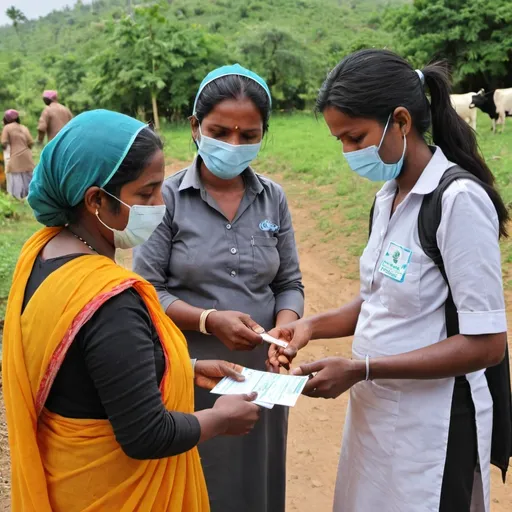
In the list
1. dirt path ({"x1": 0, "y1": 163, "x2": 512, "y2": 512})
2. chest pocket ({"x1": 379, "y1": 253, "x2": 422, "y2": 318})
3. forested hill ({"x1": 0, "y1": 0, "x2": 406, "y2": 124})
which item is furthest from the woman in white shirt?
forested hill ({"x1": 0, "y1": 0, "x2": 406, "y2": 124})

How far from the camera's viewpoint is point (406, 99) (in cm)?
172

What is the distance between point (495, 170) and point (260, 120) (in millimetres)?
7133

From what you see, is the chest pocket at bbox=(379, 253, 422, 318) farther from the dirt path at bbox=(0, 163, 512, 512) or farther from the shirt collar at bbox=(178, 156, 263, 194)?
the dirt path at bbox=(0, 163, 512, 512)

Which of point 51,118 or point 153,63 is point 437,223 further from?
point 153,63

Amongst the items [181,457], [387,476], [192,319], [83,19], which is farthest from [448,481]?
[83,19]

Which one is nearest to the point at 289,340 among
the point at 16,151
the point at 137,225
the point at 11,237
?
the point at 137,225

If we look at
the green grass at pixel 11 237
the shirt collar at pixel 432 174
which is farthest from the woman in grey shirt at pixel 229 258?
the green grass at pixel 11 237

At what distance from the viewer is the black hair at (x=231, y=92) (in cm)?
212

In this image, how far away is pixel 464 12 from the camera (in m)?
18.3

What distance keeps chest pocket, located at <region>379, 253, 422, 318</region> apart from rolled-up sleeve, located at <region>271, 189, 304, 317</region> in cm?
65

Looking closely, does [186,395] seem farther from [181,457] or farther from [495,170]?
[495,170]

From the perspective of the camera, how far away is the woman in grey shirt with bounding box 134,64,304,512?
2.15 m

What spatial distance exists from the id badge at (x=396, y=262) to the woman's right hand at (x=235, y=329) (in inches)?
21.6

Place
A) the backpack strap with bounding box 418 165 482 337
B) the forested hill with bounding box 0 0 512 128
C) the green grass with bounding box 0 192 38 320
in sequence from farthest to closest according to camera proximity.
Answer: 1. the forested hill with bounding box 0 0 512 128
2. the green grass with bounding box 0 192 38 320
3. the backpack strap with bounding box 418 165 482 337
